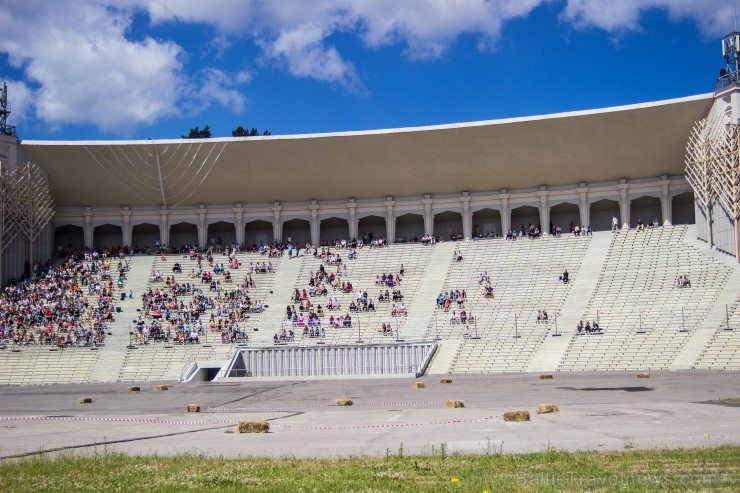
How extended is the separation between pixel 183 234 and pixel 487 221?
24.8 meters

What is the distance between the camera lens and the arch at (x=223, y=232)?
227 ft

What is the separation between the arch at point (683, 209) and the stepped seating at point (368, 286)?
1779cm

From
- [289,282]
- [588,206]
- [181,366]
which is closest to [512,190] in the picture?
[588,206]

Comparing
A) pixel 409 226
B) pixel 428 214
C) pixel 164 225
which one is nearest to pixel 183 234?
Answer: pixel 164 225

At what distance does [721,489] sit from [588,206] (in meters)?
54.7

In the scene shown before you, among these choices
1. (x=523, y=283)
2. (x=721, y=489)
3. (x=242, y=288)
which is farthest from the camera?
(x=242, y=288)

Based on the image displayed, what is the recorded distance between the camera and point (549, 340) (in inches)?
1764

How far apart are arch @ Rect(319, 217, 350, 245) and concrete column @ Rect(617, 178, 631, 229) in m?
21.2

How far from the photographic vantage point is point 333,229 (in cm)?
6906

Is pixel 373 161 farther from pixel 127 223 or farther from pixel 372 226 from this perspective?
pixel 127 223

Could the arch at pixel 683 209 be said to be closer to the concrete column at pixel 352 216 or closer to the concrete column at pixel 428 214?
the concrete column at pixel 428 214

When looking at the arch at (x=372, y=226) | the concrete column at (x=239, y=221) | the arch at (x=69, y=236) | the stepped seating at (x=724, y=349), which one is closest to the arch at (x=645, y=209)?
the arch at (x=372, y=226)

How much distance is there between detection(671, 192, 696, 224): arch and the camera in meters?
60.7

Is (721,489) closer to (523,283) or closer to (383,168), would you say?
(523,283)
